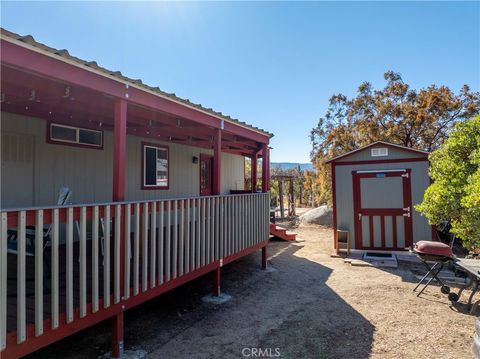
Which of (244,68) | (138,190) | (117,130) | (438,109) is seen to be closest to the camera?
(117,130)

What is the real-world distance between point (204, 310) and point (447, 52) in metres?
8.60

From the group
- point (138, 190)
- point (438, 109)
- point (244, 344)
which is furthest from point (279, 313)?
point (438, 109)

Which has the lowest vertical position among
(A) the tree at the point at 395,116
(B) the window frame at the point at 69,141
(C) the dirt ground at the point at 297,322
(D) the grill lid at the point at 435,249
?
(C) the dirt ground at the point at 297,322

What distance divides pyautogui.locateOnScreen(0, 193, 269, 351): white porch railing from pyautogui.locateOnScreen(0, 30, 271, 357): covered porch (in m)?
0.01

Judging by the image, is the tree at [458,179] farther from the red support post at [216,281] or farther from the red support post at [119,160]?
the red support post at [119,160]

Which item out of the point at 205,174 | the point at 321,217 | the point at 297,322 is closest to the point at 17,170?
the point at 297,322

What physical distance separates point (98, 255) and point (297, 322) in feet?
8.19

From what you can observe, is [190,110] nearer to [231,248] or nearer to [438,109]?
[231,248]

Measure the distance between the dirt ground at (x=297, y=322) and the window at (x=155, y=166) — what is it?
7.97 ft

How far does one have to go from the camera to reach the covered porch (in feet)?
8.08

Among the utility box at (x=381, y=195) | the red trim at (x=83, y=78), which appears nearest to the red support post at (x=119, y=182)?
the red trim at (x=83, y=78)

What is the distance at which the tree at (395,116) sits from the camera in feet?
40.3

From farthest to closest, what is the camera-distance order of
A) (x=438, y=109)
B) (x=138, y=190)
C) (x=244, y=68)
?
(x=438, y=109)
(x=244, y=68)
(x=138, y=190)

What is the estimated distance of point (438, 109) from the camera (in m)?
12.3
